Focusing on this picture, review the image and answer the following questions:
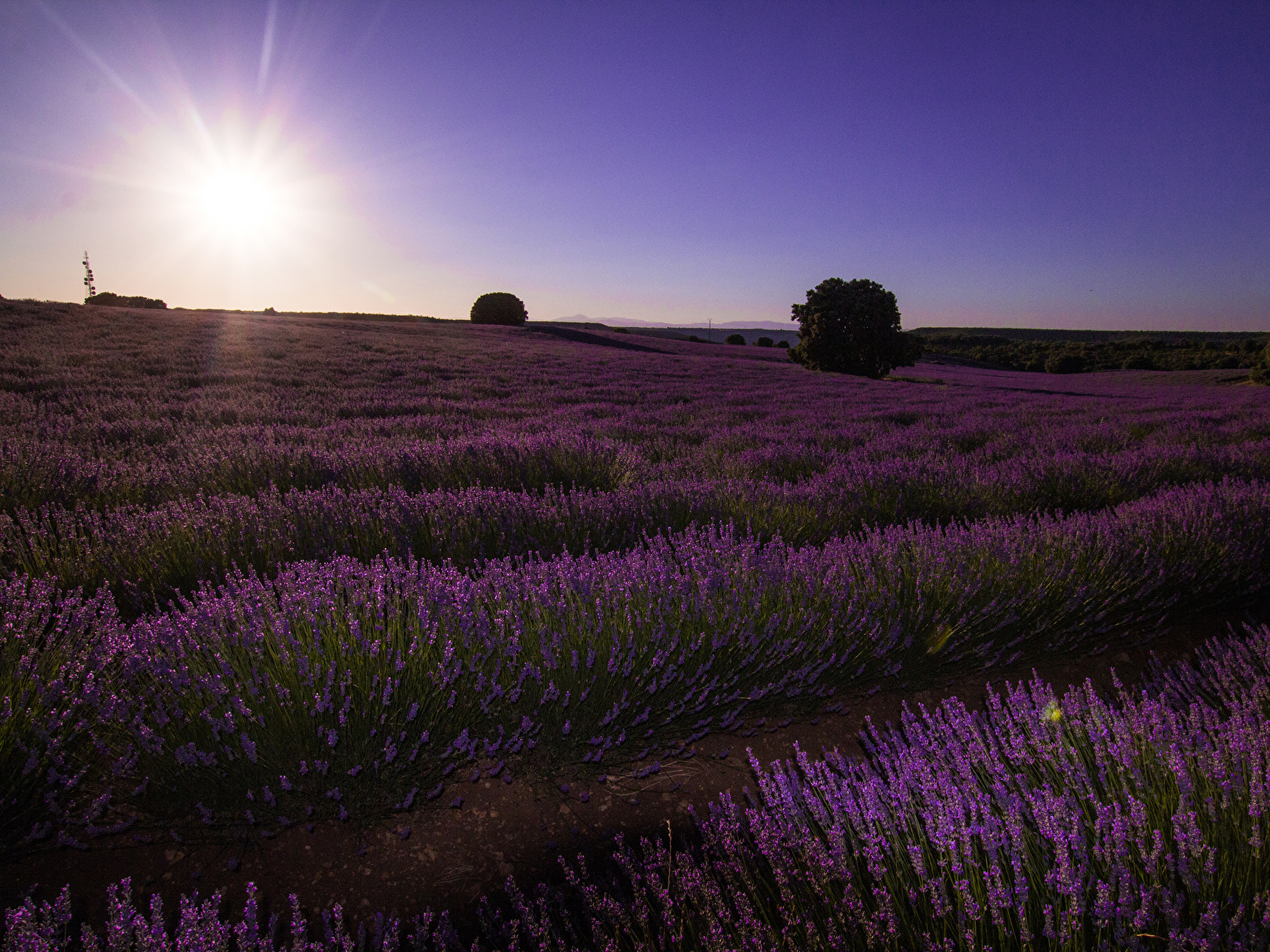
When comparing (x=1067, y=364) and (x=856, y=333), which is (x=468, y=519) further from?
(x=1067, y=364)

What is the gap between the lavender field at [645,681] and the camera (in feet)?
3.92

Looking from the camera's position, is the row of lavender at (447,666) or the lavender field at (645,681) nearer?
the lavender field at (645,681)

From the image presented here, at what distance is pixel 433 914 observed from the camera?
4.64 ft

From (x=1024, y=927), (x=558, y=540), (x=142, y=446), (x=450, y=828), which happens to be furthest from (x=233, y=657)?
(x=142, y=446)

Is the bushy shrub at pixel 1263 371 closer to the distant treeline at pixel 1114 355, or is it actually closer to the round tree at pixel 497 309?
the distant treeline at pixel 1114 355

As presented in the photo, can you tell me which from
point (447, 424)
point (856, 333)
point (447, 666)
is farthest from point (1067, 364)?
point (447, 666)

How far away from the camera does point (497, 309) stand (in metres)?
49.9

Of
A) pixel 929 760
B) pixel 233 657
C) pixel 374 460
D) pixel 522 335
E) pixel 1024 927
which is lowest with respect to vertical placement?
pixel 929 760

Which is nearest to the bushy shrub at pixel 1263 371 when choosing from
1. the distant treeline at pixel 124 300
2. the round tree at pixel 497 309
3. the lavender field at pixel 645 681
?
the lavender field at pixel 645 681

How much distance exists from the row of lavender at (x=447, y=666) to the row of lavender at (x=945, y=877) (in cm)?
33

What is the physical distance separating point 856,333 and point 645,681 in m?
31.1

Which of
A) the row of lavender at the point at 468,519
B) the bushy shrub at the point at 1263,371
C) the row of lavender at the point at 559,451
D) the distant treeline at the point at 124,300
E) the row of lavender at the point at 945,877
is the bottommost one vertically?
the row of lavender at the point at 945,877

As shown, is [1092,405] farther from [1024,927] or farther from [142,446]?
[142,446]

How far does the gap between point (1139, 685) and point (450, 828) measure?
8.74 feet
